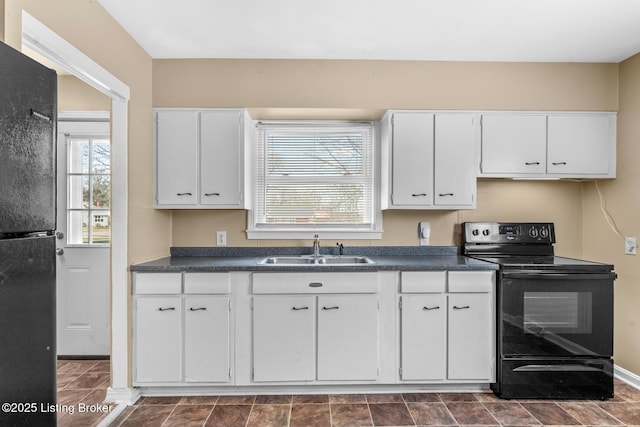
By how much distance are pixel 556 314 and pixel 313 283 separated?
1.63m

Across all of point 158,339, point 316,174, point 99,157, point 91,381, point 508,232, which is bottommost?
point 91,381

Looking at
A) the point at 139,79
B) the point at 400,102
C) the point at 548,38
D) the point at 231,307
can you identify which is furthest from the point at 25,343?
the point at 548,38

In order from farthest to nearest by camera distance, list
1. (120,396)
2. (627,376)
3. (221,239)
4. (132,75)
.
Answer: (221,239)
(627,376)
(132,75)
(120,396)

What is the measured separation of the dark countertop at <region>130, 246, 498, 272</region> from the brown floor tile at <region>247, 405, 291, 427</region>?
0.88m

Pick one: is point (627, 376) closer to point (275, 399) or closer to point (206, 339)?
point (275, 399)

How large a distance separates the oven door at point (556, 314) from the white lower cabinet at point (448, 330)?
124 millimetres

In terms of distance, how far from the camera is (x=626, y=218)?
2768 millimetres

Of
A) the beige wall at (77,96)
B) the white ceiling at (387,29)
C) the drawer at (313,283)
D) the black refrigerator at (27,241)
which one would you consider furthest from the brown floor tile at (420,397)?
the beige wall at (77,96)

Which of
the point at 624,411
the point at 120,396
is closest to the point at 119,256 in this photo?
the point at 120,396

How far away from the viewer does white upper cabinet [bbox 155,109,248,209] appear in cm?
278

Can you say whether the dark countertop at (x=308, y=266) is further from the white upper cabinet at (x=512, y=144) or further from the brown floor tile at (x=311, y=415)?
the brown floor tile at (x=311, y=415)

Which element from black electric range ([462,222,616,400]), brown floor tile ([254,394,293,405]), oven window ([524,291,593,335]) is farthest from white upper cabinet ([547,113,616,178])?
brown floor tile ([254,394,293,405])

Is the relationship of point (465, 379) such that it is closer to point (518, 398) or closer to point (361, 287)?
point (518, 398)

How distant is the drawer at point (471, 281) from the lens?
8.20ft
